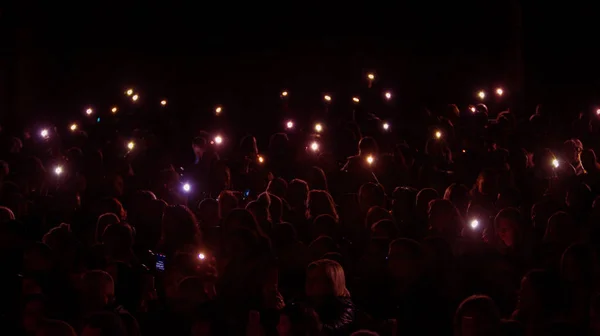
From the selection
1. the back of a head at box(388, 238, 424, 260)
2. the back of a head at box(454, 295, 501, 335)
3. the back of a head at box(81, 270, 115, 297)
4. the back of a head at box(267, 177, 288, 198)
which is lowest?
the back of a head at box(454, 295, 501, 335)

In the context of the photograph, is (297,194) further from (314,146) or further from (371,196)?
(314,146)

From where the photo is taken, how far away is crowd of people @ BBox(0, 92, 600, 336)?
546 centimetres

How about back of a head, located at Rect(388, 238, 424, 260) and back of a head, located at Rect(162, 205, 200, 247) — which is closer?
back of a head, located at Rect(388, 238, 424, 260)

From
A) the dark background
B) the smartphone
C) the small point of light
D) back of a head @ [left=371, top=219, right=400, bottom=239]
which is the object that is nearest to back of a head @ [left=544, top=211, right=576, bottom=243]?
back of a head @ [left=371, top=219, right=400, bottom=239]

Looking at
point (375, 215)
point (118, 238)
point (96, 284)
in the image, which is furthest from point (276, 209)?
point (96, 284)

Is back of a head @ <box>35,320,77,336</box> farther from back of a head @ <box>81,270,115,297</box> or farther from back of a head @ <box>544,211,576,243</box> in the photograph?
back of a head @ <box>544,211,576,243</box>

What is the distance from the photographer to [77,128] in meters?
16.0

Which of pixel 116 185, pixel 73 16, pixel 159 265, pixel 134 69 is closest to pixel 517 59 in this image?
pixel 134 69

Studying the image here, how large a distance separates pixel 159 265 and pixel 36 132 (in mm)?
8962

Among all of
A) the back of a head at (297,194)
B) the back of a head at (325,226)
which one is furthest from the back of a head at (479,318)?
the back of a head at (297,194)

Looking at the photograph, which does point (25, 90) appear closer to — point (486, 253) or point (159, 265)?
point (159, 265)

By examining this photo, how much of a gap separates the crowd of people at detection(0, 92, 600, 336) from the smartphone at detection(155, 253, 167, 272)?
12 mm

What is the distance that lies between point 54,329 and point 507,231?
437 centimetres

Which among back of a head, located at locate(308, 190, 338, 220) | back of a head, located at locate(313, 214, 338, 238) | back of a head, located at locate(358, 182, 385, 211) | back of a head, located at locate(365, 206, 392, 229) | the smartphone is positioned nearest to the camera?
the smartphone
